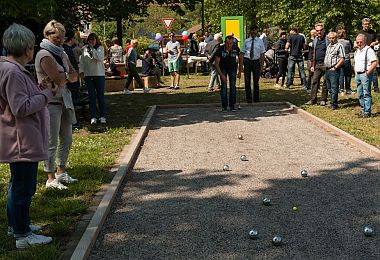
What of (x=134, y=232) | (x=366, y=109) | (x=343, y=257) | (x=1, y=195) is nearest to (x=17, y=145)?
(x=134, y=232)

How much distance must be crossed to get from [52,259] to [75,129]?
21.5ft

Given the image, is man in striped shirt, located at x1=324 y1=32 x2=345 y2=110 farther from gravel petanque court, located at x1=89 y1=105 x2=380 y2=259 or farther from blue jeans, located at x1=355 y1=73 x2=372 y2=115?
gravel petanque court, located at x1=89 y1=105 x2=380 y2=259

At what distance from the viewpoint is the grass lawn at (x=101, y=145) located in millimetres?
4868

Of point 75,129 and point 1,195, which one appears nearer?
point 1,195

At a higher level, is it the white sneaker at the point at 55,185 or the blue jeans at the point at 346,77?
the blue jeans at the point at 346,77

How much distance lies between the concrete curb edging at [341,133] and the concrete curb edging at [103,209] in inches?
142

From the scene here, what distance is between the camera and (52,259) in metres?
4.18

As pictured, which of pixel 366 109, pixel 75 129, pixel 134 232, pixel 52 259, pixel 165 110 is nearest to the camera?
pixel 52 259

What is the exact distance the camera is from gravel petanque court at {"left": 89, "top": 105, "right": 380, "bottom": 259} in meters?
4.46

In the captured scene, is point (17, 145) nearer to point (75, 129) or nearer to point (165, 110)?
point (75, 129)

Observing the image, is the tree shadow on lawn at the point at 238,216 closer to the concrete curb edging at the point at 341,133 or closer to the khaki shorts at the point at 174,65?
the concrete curb edging at the point at 341,133

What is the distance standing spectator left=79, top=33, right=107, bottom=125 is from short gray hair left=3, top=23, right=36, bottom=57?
671 cm

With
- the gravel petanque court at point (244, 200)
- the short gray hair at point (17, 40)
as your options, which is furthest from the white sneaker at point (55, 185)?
the short gray hair at point (17, 40)

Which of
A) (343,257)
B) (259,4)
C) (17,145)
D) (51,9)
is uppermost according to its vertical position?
(259,4)
